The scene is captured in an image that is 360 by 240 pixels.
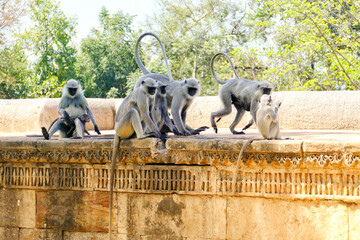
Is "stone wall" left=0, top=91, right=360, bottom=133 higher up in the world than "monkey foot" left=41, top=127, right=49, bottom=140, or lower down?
higher up

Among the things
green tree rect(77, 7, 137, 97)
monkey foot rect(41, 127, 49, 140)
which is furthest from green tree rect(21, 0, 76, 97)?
monkey foot rect(41, 127, 49, 140)

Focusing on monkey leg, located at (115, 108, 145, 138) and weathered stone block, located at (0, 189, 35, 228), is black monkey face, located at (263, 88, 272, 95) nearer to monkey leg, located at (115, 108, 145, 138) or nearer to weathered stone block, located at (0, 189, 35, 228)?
monkey leg, located at (115, 108, 145, 138)

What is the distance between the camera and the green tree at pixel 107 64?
1914 centimetres

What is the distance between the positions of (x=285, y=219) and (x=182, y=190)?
973 millimetres

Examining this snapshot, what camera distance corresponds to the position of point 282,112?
780cm

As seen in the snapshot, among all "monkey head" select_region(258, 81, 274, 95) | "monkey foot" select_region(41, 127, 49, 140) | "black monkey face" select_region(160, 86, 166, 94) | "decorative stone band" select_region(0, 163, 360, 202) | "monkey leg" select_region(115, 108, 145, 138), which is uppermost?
"monkey head" select_region(258, 81, 274, 95)

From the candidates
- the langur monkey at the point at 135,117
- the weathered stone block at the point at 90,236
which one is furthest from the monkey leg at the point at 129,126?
the weathered stone block at the point at 90,236

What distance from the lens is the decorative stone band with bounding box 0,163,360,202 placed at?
4355mm

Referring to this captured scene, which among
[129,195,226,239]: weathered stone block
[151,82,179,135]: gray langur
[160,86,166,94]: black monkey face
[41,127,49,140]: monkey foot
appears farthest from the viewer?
[160,86,166,94]: black monkey face

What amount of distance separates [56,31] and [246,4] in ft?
25.2

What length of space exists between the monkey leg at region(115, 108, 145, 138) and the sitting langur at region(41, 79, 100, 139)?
1104 millimetres

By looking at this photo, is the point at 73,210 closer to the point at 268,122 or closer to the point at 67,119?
the point at 67,119

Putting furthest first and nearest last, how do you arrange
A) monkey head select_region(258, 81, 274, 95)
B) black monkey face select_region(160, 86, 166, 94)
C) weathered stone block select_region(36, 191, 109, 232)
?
monkey head select_region(258, 81, 274, 95)
black monkey face select_region(160, 86, 166, 94)
weathered stone block select_region(36, 191, 109, 232)

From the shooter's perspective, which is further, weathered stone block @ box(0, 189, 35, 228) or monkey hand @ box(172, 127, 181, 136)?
monkey hand @ box(172, 127, 181, 136)
